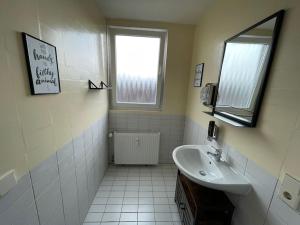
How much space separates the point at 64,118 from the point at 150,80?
4.94 feet

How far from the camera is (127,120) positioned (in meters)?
Answer: 2.35

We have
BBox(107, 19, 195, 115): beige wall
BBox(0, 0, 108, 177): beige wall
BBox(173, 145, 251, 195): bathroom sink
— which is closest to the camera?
BBox(0, 0, 108, 177): beige wall

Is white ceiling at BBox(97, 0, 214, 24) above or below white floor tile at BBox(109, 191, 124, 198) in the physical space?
above

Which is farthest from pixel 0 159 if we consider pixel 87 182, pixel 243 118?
pixel 243 118

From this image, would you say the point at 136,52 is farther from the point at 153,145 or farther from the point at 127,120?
the point at 153,145

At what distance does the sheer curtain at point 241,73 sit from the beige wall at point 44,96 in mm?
1308

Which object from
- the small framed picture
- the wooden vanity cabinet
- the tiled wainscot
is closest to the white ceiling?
the small framed picture

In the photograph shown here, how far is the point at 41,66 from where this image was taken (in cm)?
80

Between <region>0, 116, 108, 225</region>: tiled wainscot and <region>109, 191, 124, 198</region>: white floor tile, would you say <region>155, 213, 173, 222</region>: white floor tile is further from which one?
<region>0, 116, 108, 225</region>: tiled wainscot

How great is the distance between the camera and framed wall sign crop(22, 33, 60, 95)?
2.35 ft

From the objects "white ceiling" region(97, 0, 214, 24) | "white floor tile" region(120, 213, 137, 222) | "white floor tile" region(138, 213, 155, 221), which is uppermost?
"white ceiling" region(97, 0, 214, 24)

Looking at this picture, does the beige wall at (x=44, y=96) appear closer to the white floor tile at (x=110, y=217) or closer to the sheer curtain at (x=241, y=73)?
the white floor tile at (x=110, y=217)

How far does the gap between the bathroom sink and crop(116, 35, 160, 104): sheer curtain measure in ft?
3.74

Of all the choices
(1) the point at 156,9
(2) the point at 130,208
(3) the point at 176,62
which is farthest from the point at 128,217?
(1) the point at 156,9
